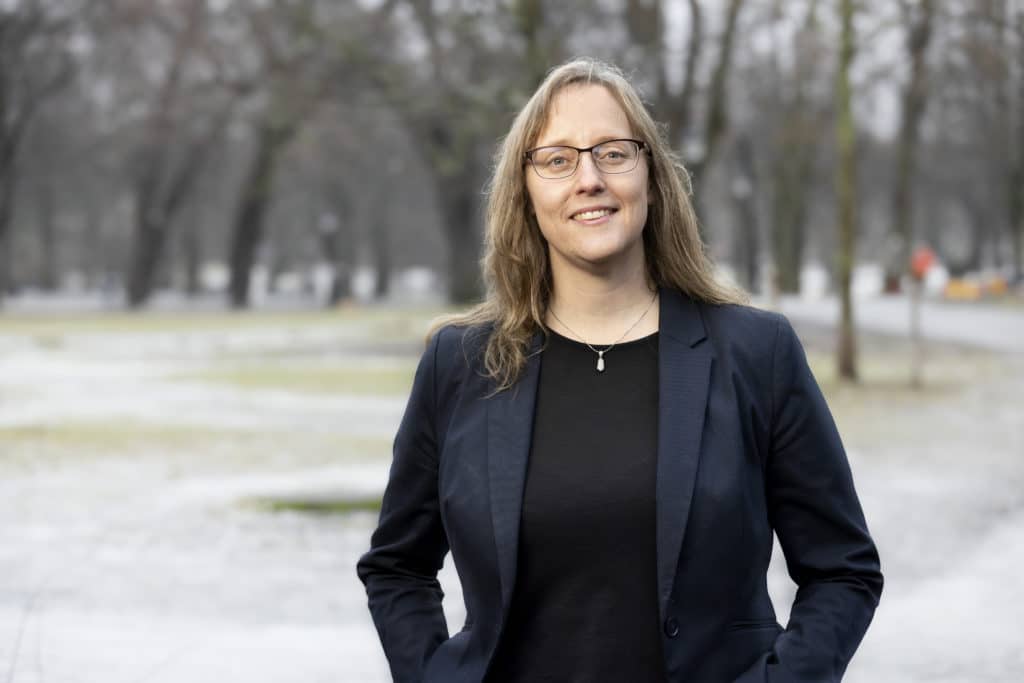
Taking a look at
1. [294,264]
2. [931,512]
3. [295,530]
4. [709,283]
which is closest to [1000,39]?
[931,512]

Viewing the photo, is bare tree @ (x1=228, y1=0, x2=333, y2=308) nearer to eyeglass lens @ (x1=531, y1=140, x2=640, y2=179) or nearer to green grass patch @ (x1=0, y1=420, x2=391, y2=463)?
green grass patch @ (x1=0, y1=420, x2=391, y2=463)

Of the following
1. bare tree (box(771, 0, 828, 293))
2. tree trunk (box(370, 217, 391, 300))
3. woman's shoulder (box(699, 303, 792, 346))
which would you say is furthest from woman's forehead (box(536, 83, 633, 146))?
tree trunk (box(370, 217, 391, 300))

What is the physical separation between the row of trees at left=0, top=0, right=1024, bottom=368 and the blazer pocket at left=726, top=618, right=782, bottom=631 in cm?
881

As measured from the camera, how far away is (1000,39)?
90.7 feet

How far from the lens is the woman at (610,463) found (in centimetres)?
277

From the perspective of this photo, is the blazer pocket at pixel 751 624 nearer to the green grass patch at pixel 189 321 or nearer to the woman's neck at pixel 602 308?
the woman's neck at pixel 602 308

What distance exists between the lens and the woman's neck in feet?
9.86

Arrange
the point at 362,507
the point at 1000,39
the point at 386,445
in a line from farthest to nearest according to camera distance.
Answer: the point at 1000,39 → the point at 386,445 → the point at 362,507

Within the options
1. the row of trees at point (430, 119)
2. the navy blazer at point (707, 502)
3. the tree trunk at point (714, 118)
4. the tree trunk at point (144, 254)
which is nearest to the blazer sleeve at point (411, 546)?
the navy blazer at point (707, 502)

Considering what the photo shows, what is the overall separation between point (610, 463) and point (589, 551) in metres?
0.15

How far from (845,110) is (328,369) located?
8.85m

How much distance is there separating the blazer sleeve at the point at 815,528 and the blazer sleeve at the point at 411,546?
61 centimetres

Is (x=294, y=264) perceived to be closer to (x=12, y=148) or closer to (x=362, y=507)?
(x=12, y=148)

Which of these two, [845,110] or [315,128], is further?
[315,128]
